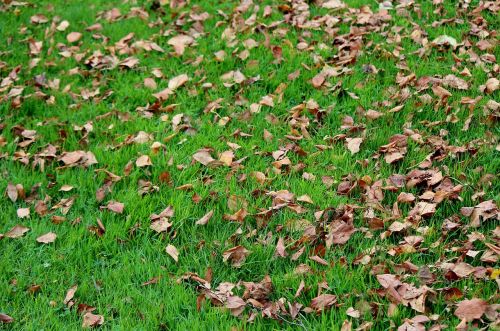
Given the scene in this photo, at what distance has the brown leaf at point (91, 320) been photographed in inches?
130

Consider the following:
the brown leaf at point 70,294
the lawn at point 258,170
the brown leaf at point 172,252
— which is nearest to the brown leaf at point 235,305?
the lawn at point 258,170

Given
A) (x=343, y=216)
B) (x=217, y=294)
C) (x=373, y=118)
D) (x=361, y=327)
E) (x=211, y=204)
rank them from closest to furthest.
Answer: (x=361, y=327) → (x=217, y=294) → (x=343, y=216) → (x=211, y=204) → (x=373, y=118)

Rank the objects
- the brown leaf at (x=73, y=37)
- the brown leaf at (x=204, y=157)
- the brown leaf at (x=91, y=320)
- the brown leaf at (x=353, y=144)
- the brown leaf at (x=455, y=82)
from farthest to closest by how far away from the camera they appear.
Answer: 1. the brown leaf at (x=73, y=37)
2. the brown leaf at (x=455, y=82)
3. the brown leaf at (x=204, y=157)
4. the brown leaf at (x=353, y=144)
5. the brown leaf at (x=91, y=320)

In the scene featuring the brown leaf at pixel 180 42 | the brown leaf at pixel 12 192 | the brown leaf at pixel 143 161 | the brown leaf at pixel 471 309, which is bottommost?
the brown leaf at pixel 12 192

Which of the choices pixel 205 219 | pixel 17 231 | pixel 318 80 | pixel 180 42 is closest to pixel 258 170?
pixel 205 219

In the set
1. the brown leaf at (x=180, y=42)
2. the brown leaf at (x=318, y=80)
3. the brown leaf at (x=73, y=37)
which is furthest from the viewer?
the brown leaf at (x=73, y=37)

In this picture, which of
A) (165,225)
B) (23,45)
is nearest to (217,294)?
(165,225)

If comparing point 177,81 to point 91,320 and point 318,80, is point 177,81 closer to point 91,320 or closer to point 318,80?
point 318,80

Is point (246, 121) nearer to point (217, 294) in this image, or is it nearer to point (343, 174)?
point (343, 174)

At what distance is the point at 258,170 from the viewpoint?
14.1ft

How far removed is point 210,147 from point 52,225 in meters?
1.21

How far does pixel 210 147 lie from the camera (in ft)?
15.0

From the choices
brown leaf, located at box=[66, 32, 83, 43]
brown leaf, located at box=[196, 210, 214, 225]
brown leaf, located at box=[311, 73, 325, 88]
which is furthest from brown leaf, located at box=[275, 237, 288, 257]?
brown leaf, located at box=[66, 32, 83, 43]

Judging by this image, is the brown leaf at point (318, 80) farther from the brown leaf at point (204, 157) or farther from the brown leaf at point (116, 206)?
the brown leaf at point (116, 206)
